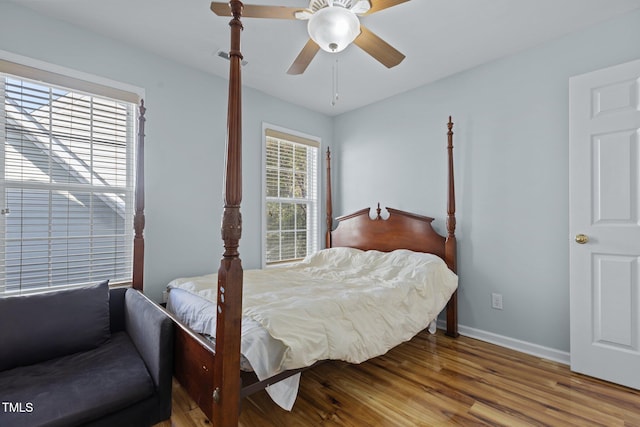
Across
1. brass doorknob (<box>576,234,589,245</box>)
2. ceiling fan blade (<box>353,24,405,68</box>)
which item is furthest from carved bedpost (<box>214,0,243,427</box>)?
brass doorknob (<box>576,234,589,245</box>)

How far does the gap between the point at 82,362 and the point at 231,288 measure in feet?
3.67

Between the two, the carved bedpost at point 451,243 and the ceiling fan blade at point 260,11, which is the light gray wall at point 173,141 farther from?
the carved bedpost at point 451,243

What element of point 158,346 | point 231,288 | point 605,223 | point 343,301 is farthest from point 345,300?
point 605,223

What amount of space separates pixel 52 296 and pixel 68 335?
0.86ft

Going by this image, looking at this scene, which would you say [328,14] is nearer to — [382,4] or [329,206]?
[382,4]

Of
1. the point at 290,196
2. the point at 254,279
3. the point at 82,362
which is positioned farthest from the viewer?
the point at 290,196

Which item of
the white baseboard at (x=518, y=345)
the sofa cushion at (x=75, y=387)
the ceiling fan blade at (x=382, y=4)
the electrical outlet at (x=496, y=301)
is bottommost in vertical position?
the white baseboard at (x=518, y=345)

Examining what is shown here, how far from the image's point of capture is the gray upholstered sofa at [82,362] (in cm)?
134

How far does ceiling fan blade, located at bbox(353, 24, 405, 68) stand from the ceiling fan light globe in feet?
0.50

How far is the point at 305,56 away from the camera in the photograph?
6.58ft

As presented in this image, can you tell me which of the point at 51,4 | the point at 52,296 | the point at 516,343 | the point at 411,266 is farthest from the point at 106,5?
the point at 516,343

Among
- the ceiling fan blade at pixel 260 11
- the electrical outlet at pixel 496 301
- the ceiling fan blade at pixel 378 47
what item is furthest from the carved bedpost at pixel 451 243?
the ceiling fan blade at pixel 260 11

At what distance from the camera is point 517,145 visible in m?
2.68

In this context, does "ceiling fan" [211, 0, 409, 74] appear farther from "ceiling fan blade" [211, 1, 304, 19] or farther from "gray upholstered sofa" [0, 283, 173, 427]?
"gray upholstered sofa" [0, 283, 173, 427]
